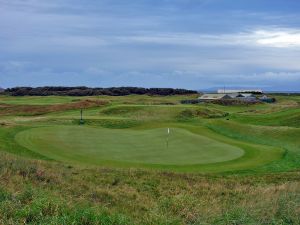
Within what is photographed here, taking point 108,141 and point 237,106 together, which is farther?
point 237,106

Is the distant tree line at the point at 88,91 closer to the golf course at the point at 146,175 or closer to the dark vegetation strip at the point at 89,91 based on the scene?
the dark vegetation strip at the point at 89,91

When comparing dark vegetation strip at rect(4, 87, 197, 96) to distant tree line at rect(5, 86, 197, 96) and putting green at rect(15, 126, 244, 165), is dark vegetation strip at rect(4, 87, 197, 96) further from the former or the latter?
putting green at rect(15, 126, 244, 165)

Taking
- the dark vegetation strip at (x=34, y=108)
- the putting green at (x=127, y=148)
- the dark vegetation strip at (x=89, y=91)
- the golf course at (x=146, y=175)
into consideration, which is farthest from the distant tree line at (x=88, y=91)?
the putting green at (x=127, y=148)

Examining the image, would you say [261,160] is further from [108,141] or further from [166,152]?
[108,141]

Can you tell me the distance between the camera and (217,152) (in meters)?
24.2

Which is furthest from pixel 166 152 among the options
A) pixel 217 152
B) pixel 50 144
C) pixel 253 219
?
pixel 253 219

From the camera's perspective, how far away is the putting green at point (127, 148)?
73.6 feet

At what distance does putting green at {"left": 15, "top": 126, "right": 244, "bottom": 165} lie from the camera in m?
22.4

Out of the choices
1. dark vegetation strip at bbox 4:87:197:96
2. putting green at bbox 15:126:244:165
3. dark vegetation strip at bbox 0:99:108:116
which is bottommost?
putting green at bbox 15:126:244:165

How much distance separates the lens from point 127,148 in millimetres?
25172

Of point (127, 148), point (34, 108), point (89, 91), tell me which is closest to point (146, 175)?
point (127, 148)

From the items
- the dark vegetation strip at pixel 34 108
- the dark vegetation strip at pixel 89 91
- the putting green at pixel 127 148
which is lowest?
the putting green at pixel 127 148

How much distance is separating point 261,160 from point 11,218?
16880 millimetres

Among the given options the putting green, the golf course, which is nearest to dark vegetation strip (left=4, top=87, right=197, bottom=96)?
the golf course
